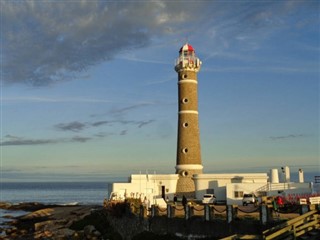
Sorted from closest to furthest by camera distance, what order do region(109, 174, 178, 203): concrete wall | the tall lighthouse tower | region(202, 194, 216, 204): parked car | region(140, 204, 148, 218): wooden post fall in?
region(140, 204, 148, 218): wooden post, region(202, 194, 216, 204): parked car, region(109, 174, 178, 203): concrete wall, the tall lighthouse tower

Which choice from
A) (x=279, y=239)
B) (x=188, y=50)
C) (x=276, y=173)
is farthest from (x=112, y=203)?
(x=188, y=50)

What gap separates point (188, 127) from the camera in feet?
165

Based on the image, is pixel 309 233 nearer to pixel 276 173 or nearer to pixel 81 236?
pixel 81 236

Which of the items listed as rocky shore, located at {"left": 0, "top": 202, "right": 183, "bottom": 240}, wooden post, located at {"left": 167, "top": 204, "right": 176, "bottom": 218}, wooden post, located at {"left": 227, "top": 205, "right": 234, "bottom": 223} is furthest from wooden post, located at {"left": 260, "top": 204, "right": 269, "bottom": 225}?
wooden post, located at {"left": 167, "top": 204, "right": 176, "bottom": 218}

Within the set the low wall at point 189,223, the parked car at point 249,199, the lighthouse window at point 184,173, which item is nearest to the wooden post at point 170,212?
the low wall at point 189,223

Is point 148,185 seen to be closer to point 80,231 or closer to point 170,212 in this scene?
point 80,231

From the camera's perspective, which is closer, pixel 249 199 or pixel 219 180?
pixel 249 199

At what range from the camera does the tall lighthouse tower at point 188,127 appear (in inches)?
1951

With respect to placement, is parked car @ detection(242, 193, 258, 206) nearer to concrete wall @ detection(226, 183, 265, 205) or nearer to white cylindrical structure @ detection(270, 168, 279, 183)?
concrete wall @ detection(226, 183, 265, 205)

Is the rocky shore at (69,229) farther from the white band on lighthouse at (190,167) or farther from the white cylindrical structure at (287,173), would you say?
the white cylindrical structure at (287,173)

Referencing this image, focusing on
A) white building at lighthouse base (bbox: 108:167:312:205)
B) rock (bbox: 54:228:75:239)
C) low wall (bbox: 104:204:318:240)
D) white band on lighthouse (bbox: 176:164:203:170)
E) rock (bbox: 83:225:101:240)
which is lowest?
rock (bbox: 54:228:75:239)

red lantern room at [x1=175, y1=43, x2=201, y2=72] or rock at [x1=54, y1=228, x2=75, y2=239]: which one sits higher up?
red lantern room at [x1=175, y1=43, x2=201, y2=72]

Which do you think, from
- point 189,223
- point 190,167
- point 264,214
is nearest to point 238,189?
point 190,167

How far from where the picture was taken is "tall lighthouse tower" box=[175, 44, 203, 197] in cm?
4956
